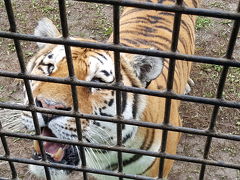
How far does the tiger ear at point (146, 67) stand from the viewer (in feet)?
6.02

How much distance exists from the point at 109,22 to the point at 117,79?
261 centimetres

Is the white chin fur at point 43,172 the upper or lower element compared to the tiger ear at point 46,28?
lower

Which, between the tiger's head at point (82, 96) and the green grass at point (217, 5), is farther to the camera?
the green grass at point (217, 5)

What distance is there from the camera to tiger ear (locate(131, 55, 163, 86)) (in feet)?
6.02

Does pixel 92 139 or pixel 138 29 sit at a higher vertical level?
pixel 138 29

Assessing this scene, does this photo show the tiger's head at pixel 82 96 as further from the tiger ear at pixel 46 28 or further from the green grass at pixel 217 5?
the green grass at pixel 217 5

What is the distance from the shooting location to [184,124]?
3016 mm

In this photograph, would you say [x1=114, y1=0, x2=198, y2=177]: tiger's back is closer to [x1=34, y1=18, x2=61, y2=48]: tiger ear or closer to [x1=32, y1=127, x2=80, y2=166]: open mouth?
[x1=32, y1=127, x2=80, y2=166]: open mouth

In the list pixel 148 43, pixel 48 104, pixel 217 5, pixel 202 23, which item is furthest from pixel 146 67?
pixel 217 5

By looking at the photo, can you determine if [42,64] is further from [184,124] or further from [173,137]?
[184,124]

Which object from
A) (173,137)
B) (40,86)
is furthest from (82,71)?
(173,137)

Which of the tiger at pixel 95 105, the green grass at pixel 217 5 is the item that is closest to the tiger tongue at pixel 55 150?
the tiger at pixel 95 105

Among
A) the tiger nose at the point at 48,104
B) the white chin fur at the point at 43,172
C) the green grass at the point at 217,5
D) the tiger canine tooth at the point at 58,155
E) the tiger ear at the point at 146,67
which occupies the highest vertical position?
the green grass at the point at 217,5

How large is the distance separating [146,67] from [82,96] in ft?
1.07
